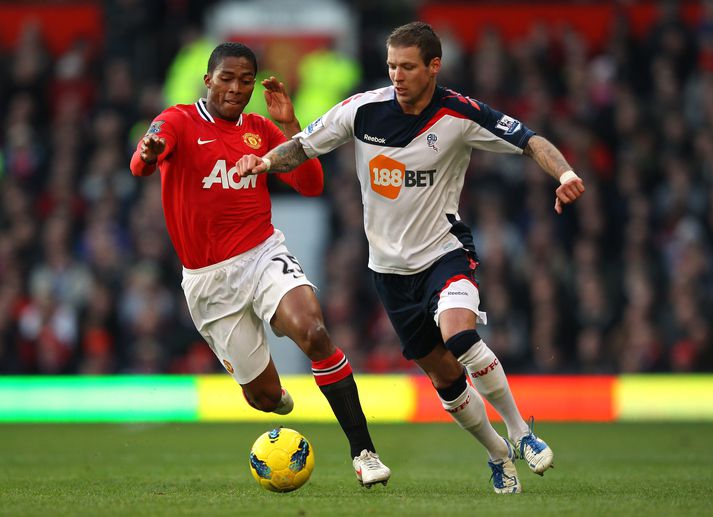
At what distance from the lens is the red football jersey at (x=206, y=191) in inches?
322

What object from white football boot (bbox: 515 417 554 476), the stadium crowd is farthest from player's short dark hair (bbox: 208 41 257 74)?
the stadium crowd

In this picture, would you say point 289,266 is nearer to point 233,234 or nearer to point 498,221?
point 233,234

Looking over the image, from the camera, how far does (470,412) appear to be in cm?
796

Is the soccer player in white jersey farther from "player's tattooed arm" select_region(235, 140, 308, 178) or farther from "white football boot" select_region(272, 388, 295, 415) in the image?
"white football boot" select_region(272, 388, 295, 415)

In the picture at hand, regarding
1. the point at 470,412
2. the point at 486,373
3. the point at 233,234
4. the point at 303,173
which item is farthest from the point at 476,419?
the point at 303,173

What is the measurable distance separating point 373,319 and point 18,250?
4.45 m

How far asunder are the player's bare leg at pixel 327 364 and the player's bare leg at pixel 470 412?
533 mm

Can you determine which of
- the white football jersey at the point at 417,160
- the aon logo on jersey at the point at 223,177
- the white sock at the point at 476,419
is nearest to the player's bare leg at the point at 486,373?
the white sock at the point at 476,419

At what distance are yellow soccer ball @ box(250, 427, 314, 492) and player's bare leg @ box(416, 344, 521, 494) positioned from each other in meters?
0.92

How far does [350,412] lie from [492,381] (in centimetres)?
86

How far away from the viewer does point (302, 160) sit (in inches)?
322

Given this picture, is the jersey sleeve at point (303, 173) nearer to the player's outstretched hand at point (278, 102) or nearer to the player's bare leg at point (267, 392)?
the player's outstretched hand at point (278, 102)

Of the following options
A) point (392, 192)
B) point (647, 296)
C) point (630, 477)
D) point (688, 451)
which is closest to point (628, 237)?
point (647, 296)

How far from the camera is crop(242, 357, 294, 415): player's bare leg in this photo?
852cm
